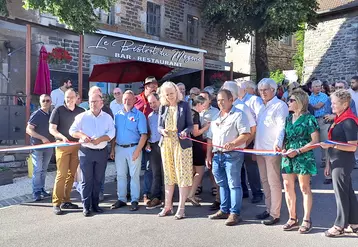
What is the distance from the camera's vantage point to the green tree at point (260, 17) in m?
15.8

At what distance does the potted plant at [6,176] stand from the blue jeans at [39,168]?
95 cm

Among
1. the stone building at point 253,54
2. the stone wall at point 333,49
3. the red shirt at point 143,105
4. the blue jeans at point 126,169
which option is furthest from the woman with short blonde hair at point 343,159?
the stone building at point 253,54

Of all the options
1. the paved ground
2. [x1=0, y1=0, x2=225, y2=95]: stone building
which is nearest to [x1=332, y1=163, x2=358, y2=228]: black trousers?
the paved ground

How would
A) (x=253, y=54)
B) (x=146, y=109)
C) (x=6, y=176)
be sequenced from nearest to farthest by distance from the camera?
(x=146, y=109) → (x=6, y=176) → (x=253, y=54)

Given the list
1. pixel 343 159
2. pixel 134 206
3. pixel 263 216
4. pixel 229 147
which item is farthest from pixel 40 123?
pixel 343 159

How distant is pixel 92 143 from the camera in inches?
217

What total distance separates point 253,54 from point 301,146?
21175 mm

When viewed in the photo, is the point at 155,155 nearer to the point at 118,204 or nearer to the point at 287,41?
the point at 118,204

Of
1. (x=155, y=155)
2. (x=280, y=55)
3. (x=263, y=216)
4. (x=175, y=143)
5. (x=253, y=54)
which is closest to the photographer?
(x=263, y=216)

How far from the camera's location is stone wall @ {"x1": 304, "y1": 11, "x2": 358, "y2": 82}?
20.3 m

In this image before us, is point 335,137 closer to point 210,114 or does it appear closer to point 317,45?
point 210,114

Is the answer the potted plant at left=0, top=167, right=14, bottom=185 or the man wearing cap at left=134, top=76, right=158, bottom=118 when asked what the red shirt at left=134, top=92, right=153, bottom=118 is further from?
the potted plant at left=0, top=167, right=14, bottom=185

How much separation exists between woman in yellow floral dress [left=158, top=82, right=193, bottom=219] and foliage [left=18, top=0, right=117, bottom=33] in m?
4.11

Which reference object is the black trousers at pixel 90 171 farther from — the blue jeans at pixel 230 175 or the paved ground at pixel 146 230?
the blue jeans at pixel 230 175
